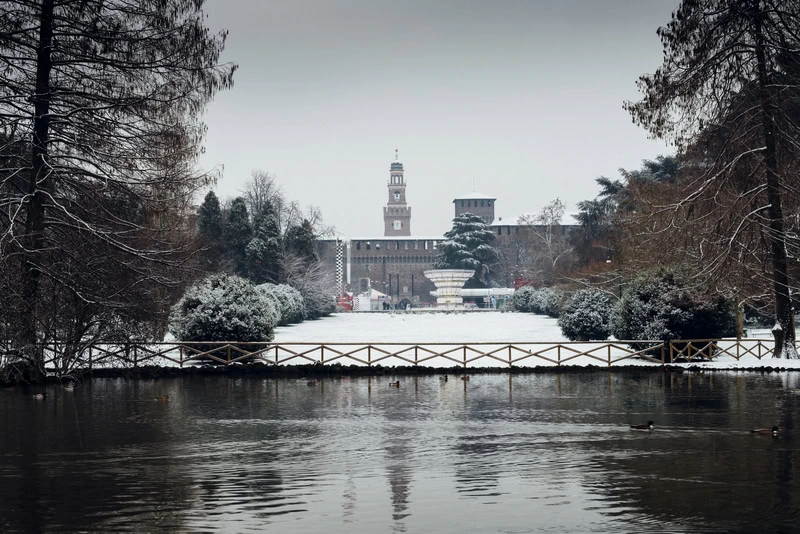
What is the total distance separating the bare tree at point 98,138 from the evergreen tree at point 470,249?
78.0m

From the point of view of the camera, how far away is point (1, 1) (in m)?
21.9

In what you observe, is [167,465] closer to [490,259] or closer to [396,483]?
[396,483]

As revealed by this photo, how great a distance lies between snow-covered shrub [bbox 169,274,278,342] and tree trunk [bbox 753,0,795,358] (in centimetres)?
1521

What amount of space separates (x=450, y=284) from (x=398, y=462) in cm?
8442

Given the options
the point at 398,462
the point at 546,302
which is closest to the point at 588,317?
the point at 398,462

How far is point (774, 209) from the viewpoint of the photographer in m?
26.5

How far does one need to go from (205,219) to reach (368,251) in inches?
2592

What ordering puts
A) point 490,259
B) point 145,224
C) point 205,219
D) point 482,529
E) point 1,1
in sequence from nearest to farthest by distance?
point 482,529 < point 1,1 < point 145,224 < point 205,219 < point 490,259

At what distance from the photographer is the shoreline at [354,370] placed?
2495 cm

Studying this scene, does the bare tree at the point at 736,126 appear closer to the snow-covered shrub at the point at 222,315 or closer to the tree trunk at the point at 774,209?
the tree trunk at the point at 774,209

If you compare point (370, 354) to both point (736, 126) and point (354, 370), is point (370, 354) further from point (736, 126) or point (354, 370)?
point (736, 126)

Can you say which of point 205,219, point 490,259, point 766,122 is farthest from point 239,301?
point 490,259

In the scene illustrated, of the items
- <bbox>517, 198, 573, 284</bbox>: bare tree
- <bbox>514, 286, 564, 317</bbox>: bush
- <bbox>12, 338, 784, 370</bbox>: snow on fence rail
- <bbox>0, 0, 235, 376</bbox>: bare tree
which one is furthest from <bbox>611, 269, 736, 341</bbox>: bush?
<bbox>517, 198, 573, 284</bbox>: bare tree

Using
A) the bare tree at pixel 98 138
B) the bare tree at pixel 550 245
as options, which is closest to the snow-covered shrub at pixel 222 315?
the bare tree at pixel 98 138
